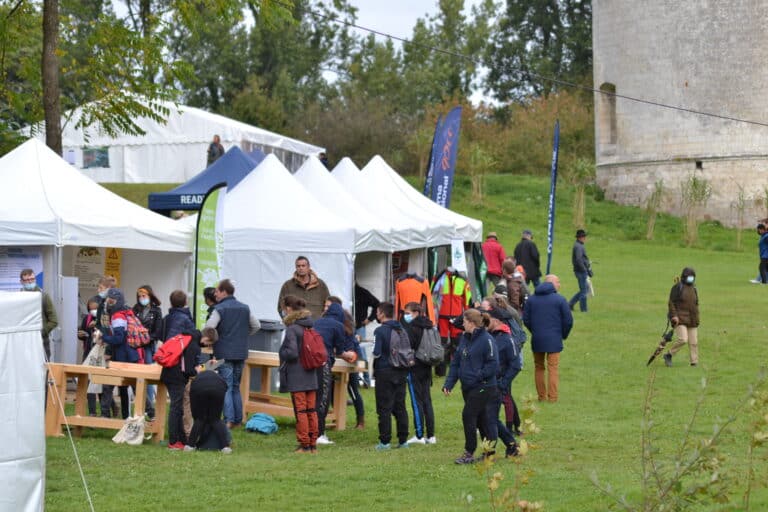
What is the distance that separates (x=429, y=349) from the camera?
12.6m

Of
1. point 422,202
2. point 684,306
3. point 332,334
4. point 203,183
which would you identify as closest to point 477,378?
point 332,334

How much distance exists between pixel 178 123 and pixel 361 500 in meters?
30.5

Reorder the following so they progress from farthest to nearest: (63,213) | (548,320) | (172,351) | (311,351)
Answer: (548,320) < (63,213) < (172,351) < (311,351)

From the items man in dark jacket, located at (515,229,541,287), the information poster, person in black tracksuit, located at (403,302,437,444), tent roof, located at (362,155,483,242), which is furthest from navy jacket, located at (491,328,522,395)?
man in dark jacket, located at (515,229,541,287)

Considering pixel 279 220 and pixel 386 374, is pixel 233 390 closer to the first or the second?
pixel 386 374

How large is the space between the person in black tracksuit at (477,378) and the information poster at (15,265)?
18.5 feet

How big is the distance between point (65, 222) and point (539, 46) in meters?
55.3

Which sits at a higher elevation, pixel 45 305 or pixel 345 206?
pixel 345 206

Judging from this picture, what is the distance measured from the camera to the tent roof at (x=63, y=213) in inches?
568

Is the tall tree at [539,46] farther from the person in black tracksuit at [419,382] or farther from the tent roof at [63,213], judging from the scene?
the person in black tracksuit at [419,382]

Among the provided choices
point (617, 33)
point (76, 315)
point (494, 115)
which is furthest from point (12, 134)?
point (494, 115)

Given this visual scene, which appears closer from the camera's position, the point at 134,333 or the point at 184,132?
the point at 134,333

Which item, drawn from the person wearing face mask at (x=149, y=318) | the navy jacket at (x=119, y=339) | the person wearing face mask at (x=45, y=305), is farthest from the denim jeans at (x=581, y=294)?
the person wearing face mask at (x=45, y=305)

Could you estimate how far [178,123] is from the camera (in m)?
39.3
